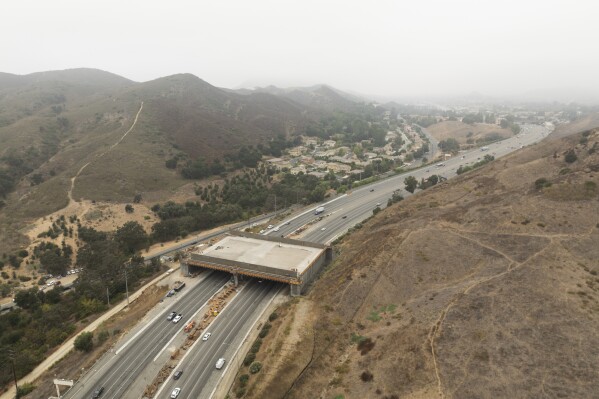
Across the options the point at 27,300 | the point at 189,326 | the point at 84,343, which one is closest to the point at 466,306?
the point at 189,326

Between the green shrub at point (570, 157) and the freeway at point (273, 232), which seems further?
the green shrub at point (570, 157)

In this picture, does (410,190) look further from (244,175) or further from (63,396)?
(63,396)

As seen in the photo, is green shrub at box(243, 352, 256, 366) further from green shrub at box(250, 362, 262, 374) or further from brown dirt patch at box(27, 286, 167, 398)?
brown dirt patch at box(27, 286, 167, 398)

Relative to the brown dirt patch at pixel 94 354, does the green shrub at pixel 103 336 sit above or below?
above

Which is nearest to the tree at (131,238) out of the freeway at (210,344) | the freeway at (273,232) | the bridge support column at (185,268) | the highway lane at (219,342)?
the bridge support column at (185,268)

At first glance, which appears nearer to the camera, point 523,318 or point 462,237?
point 523,318

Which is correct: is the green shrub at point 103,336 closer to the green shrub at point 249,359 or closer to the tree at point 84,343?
the tree at point 84,343

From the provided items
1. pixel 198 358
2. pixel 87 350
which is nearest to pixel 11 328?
pixel 87 350
